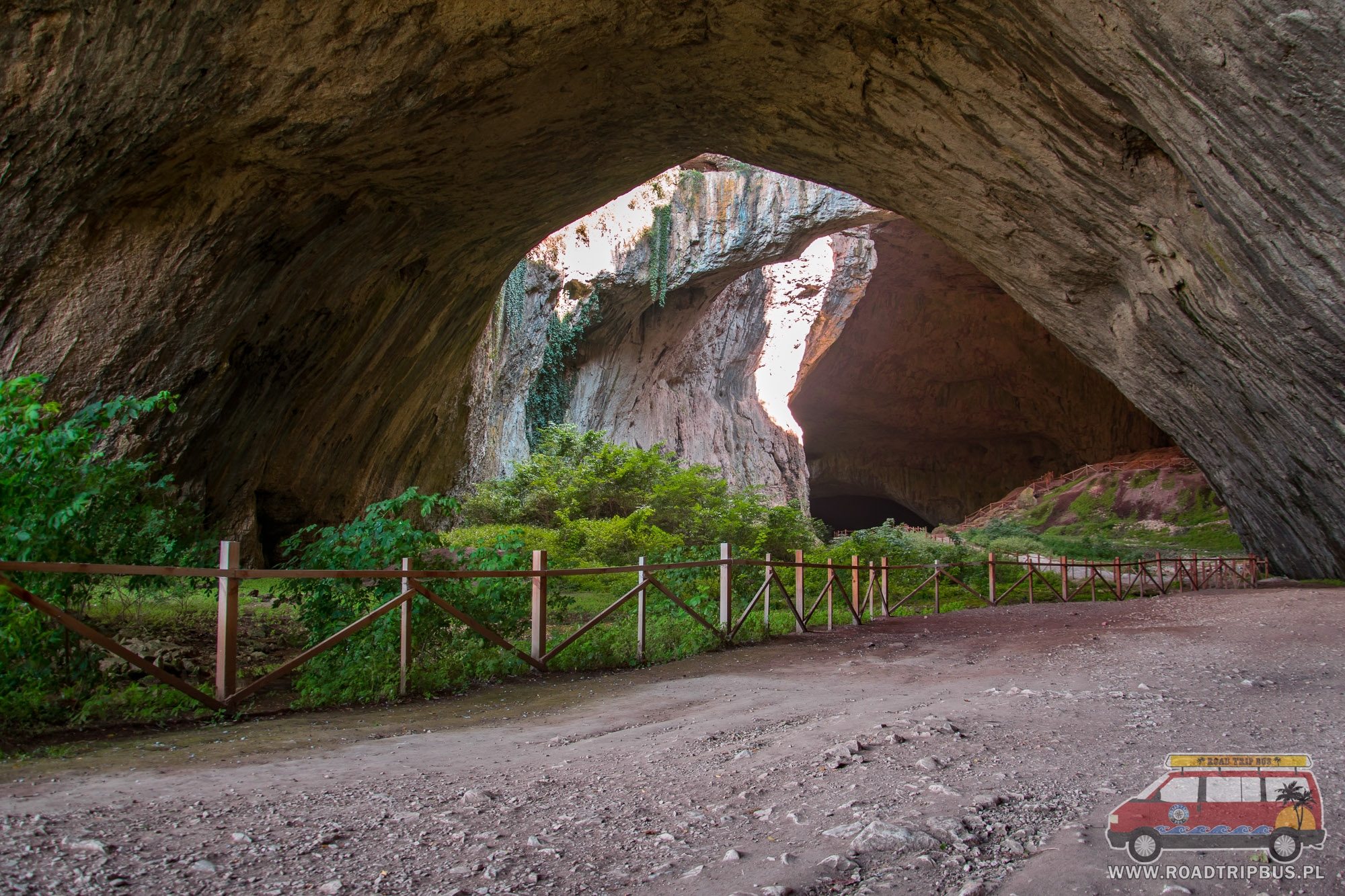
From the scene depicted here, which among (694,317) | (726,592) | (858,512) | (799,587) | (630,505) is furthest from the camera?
(858,512)

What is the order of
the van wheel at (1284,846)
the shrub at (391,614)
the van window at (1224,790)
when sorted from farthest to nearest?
the shrub at (391,614)
the van window at (1224,790)
the van wheel at (1284,846)

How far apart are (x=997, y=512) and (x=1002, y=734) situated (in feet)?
98.3

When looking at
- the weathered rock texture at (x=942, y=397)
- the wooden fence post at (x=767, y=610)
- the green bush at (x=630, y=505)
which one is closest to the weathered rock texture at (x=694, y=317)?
the green bush at (x=630, y=505)

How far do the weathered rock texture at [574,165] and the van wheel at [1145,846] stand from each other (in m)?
5.47

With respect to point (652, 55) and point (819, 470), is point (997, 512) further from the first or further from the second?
point (652, 55)

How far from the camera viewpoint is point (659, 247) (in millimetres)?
23906

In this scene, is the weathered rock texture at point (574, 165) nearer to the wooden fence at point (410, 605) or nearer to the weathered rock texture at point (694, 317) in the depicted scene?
the wooden fence at point (410, 605)

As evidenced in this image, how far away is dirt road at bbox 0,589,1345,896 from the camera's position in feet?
8.62

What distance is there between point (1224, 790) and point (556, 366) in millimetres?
21652

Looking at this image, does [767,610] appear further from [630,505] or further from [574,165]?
[630,505]

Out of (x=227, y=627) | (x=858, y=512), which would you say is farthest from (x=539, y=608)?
(x=858, y=512)

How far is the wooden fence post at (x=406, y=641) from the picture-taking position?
6.00 m

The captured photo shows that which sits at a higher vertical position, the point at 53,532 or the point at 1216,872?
the point at 53,532

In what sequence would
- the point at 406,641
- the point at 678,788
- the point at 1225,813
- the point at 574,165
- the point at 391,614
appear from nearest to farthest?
the point at 1225,813
the point at 678,788
the point at 406,641
the point at 391,614
the point at 574,165
